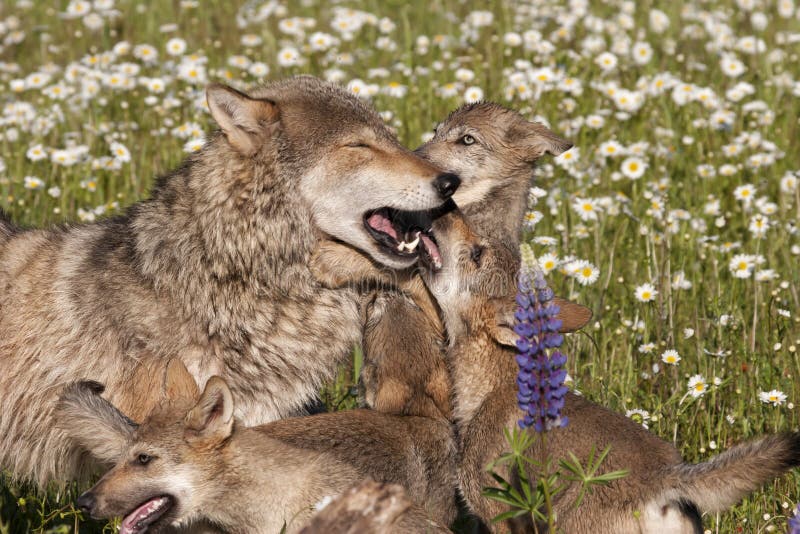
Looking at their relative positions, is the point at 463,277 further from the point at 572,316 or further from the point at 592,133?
the point at 592,133

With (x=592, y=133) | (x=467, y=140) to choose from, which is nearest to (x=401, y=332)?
(x=467, y=140)

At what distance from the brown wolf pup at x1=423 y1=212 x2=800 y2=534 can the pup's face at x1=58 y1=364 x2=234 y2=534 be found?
1.16 meters

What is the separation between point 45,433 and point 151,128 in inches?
160

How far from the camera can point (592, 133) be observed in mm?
8711

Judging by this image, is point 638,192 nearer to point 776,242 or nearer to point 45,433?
point 776,242

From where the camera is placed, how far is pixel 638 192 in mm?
7969

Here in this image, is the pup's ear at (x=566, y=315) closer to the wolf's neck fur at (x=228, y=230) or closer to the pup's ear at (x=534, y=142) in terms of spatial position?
the wolf's neck fur at (x=228, y=230)

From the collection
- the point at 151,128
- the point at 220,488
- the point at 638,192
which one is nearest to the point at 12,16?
the point at 151,128

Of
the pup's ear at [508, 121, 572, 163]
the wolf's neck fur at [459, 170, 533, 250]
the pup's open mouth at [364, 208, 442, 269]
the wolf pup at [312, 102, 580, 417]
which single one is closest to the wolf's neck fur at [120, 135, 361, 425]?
the wolf pup at [312, 102, 580, 417]

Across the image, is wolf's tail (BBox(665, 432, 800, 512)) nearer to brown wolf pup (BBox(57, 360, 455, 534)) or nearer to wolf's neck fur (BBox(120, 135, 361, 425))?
brown wolf pup (BBox(57, 360, 455, 534))

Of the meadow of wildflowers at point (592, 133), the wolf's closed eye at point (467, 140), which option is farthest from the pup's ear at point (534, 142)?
the meadow of wildflowers at point (592, 133)

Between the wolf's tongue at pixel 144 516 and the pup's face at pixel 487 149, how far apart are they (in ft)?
9.60

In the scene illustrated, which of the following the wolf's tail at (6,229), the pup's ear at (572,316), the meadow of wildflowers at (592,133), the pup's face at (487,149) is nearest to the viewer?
the pup's ear at (572,316)

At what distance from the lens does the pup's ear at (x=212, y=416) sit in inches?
167
